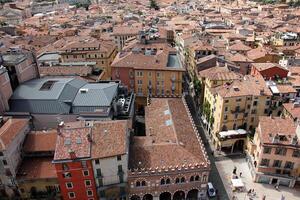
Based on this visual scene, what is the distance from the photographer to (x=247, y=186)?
6450cm

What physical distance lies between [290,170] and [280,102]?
19166 mm

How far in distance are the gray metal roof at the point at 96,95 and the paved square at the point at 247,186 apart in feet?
106

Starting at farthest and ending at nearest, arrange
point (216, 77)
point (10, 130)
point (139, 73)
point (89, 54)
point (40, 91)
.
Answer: point (89, 54), point (139, 73), point (216, 77), point (40, 91), point (10, 130)

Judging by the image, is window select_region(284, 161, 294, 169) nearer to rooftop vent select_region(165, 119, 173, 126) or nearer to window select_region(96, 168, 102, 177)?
rooftop vent select_region(165, 119, 173, 126)

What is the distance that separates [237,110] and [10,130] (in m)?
53.2

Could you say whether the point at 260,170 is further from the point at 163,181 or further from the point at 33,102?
the point at 33,102

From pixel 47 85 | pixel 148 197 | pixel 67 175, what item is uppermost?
pixel 47 85

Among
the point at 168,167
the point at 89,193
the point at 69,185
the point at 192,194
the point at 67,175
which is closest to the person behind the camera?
the point at 67,175

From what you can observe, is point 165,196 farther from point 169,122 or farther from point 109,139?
point 109,139

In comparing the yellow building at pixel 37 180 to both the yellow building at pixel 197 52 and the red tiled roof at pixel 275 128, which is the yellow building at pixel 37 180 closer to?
the red tiled roof at pixel 275 128

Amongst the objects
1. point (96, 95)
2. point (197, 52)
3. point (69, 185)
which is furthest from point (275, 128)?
point (197, 52)

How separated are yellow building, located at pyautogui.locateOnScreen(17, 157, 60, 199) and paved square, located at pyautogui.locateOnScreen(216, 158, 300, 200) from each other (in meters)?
38.0

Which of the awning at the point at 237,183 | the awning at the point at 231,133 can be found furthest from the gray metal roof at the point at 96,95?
the awning at the point at 237,183

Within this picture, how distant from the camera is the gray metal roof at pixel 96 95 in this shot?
66.4 metres
